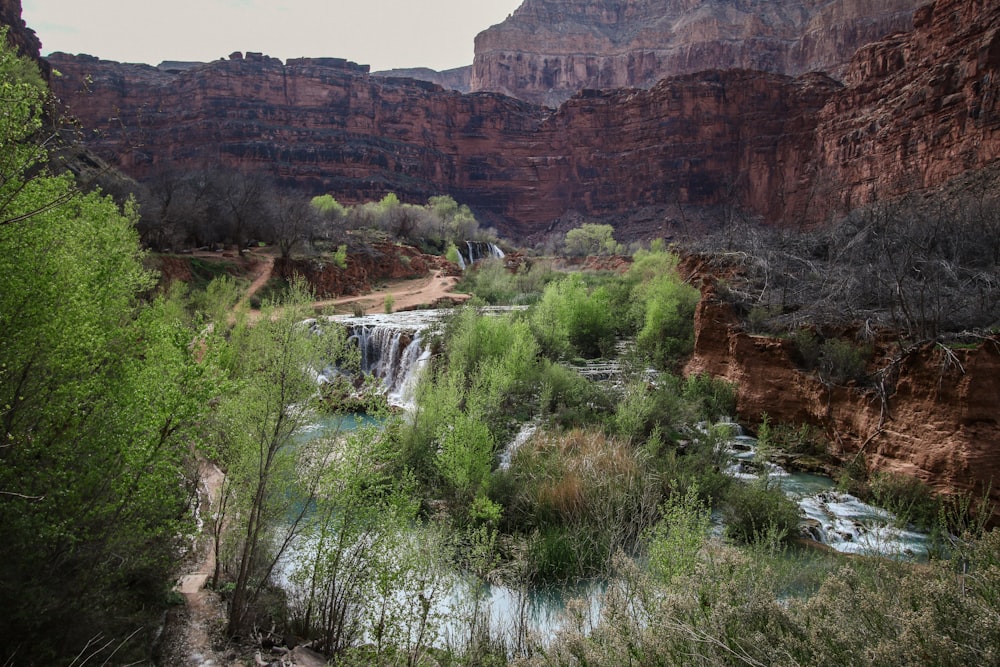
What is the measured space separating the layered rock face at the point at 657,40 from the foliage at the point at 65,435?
82.8 meters

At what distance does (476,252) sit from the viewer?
47219mm

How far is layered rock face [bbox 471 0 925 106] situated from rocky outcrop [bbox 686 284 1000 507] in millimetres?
72533

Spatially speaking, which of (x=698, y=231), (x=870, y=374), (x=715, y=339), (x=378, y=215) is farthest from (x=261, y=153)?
(x=870, y=374)

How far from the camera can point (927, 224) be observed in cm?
1595

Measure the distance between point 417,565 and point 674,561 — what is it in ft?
8.84

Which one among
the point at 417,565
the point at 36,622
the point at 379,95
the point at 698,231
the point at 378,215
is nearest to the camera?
the point at 36,622

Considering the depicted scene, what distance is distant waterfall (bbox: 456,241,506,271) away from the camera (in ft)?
149

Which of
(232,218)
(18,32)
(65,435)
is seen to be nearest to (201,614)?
(65,435)

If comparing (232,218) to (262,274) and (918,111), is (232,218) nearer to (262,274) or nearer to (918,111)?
(262,274)

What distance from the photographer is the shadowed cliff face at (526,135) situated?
49.8 metres

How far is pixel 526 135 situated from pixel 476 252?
124 ft

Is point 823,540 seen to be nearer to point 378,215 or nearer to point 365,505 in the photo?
point 365,505

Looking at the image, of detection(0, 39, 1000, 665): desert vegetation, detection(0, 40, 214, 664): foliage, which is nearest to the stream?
detection(0, 39, 1000, 665): desert vegetation

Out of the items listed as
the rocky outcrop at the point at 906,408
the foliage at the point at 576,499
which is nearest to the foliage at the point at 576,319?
the rocky outcrop at the point at 906,408
